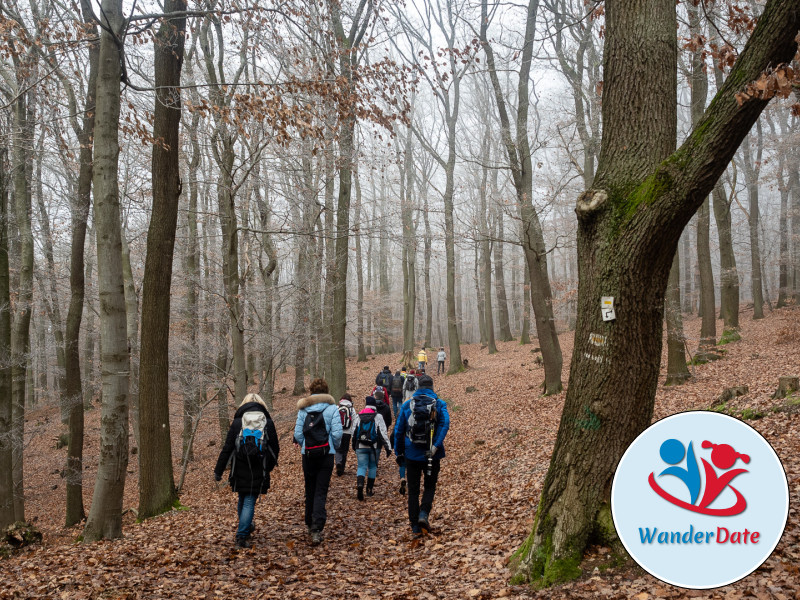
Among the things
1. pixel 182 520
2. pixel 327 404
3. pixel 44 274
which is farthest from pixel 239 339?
pixel 44 274

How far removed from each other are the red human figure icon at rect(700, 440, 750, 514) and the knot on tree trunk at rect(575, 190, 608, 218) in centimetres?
185

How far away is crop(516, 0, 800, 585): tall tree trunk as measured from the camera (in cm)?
338

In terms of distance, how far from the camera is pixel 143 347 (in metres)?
7.57

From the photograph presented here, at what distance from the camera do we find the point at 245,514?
5.80 m

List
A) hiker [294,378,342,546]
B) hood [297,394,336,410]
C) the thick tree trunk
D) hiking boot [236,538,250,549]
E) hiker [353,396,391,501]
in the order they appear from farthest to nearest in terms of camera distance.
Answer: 1. the thick tree trunk
2. hiker [353,396,391,501]
3. hood [297,394,336,410]
4. hiker [294,378,342,546]
5. hiking boot [236,538,250,549]

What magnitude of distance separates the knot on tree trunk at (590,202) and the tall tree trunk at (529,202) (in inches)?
328

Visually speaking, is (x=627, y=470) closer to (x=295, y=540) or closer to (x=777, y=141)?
(x=295, y=540)

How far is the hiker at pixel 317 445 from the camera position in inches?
245

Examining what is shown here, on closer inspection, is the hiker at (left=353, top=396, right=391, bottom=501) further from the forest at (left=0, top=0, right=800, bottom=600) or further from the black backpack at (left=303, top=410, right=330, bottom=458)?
the black backpack at (left=303, top=410, right=330, bottom=458)

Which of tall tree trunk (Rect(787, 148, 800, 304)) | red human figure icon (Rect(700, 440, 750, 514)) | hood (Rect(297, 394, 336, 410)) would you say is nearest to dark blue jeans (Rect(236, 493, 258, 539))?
hood (Rect(297, 394, 336, 410))

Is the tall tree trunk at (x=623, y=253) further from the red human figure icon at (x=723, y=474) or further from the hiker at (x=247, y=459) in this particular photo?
the hiker at (x=247, y=459)

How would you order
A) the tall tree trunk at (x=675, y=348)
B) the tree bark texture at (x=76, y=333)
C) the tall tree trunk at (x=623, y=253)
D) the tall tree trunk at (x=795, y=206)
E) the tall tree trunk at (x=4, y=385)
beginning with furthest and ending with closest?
the tall tree trunk at (x=795, y=206) < the tall tree trunk at (x=675, y=348) < the tree bark texture at (x=76, y=333) < the tall tree trunk at (x=4, y=385) < the tall tree trunk at (x=623, y=253)

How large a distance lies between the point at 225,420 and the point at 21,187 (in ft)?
24.5

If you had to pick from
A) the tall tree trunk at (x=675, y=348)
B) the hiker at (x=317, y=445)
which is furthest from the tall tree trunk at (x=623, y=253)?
the tall tree trunk at (x=675, y=348)
